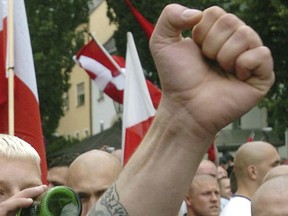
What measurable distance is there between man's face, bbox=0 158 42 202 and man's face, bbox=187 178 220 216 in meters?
3.84

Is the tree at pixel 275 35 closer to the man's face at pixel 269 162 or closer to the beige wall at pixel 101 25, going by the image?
the man's face at pixel 269 162

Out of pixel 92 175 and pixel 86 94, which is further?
pixel 86 94

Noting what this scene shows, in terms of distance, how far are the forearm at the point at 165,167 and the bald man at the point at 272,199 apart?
45.3 inches

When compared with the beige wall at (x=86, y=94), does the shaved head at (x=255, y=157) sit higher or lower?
higher

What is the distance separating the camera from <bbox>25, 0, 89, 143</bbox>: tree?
20609mm

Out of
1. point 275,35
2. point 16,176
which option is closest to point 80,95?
point 275,35

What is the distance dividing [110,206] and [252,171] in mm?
3866

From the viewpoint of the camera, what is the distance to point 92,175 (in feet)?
14.9

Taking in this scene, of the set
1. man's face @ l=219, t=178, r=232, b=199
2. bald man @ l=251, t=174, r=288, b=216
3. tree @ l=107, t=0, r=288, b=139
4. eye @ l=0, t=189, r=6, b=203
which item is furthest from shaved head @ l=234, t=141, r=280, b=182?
tree @ l=107, t=0, r=288, b=139

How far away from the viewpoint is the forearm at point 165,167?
2.20 meters

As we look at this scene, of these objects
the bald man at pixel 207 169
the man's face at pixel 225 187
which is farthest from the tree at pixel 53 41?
the bald man at pixel 207 169

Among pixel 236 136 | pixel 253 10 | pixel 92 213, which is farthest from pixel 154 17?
pixel 92 213

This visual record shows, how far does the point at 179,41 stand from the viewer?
85.3 inches

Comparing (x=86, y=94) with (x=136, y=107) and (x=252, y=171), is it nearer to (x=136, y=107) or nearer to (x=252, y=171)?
(x=136, y=107)
